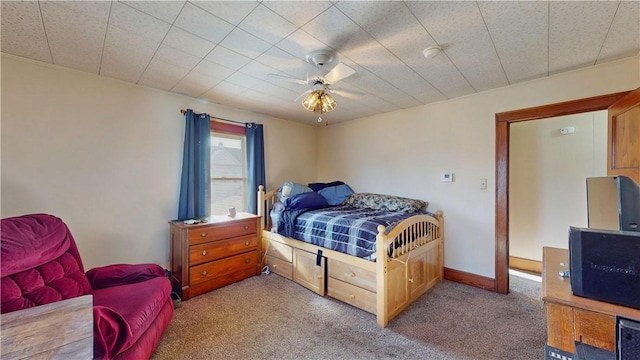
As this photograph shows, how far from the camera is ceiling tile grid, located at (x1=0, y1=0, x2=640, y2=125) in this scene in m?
1.47

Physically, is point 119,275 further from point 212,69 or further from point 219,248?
point 212,69

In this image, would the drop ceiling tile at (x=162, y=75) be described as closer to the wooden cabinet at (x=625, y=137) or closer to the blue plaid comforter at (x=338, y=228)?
the blue plaid comforter at (x=338, y=228)

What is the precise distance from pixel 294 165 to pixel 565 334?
12.4 ft

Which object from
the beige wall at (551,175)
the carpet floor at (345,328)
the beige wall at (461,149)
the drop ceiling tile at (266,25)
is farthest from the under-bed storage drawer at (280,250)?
the beige wall at (551,175)

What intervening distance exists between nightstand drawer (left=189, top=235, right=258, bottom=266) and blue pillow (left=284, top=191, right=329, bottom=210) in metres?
0.65

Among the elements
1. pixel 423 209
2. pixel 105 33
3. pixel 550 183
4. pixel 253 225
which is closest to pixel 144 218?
pixel 253 225

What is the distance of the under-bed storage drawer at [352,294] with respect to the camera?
235 cm

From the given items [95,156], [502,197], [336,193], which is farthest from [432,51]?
[95,156]

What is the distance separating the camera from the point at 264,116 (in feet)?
12.9

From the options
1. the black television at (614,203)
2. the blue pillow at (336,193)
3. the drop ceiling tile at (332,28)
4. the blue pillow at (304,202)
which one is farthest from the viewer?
the blue pillow at (336,193)

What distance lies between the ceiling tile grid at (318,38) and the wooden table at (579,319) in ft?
5.16

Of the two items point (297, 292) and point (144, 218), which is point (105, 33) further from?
point (297, 292)

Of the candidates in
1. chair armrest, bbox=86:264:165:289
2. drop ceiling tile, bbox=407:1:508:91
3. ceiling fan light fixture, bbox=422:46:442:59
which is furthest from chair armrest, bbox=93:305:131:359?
ceiling fan light fixture, bbox=422:46:442:59

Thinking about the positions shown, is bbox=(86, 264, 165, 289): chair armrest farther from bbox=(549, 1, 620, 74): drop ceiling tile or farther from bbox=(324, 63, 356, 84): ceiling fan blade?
bbox=(549, 1, 620, 74): drop ceiling tile
